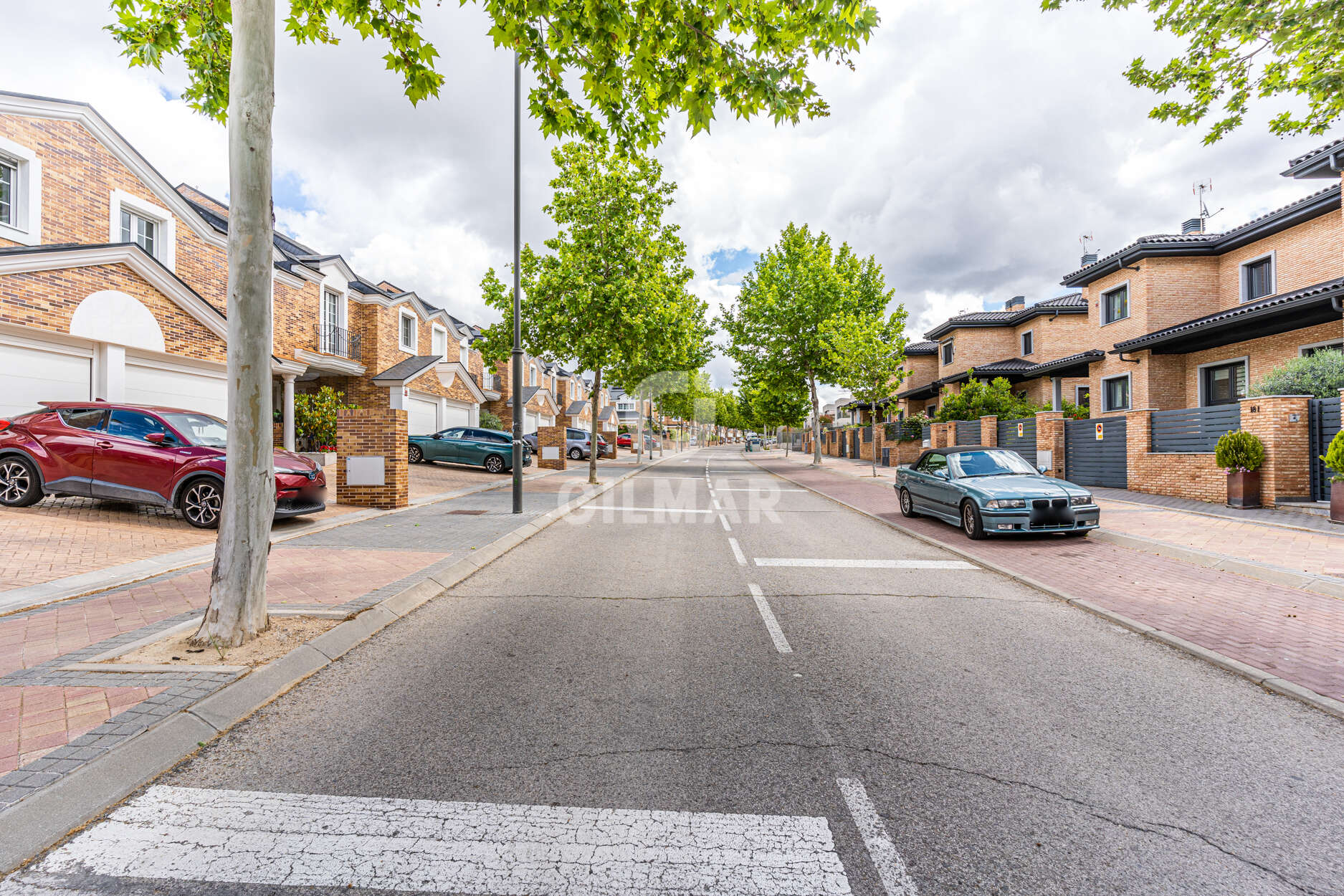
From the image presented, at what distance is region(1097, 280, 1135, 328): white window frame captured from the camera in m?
21.2

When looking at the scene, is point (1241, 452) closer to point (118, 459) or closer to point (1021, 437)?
point (1021, 437)

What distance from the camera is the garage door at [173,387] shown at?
12.8 meters

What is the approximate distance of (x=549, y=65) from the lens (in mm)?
6188

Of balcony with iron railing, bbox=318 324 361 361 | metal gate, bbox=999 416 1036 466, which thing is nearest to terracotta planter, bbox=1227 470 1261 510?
metal gate, bbox=999 416 1036 466

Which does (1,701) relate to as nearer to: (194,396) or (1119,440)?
(194,396)

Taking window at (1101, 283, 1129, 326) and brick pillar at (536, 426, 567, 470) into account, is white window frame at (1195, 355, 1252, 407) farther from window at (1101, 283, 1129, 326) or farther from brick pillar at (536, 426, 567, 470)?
brick pillar at (536, 426, 567, 470)

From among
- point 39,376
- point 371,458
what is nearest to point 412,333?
point 39,376

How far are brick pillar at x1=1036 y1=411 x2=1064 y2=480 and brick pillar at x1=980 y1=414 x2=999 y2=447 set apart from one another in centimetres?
249

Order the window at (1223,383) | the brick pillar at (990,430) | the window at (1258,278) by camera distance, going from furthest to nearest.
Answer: the brick pillar at (990,430) < the window at (1258,278) < the window at (1223,383)

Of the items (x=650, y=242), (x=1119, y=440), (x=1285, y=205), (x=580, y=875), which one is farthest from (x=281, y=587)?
(x=1285, y=205)

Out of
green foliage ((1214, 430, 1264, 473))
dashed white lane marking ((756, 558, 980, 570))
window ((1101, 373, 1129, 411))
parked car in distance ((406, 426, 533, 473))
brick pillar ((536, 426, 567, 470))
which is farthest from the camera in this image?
brick pillar ((536, 426, 567, 470))

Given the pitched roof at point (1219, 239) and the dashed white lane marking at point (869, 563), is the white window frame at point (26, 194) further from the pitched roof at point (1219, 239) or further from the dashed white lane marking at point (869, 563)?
the pitched roof at point (1219, 239)

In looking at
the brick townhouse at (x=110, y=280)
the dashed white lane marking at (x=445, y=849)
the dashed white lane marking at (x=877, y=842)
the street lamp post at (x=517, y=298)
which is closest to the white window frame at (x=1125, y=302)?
the street lamp post at (x=517, y=298)

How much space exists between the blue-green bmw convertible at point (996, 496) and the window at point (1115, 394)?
15.0 m
